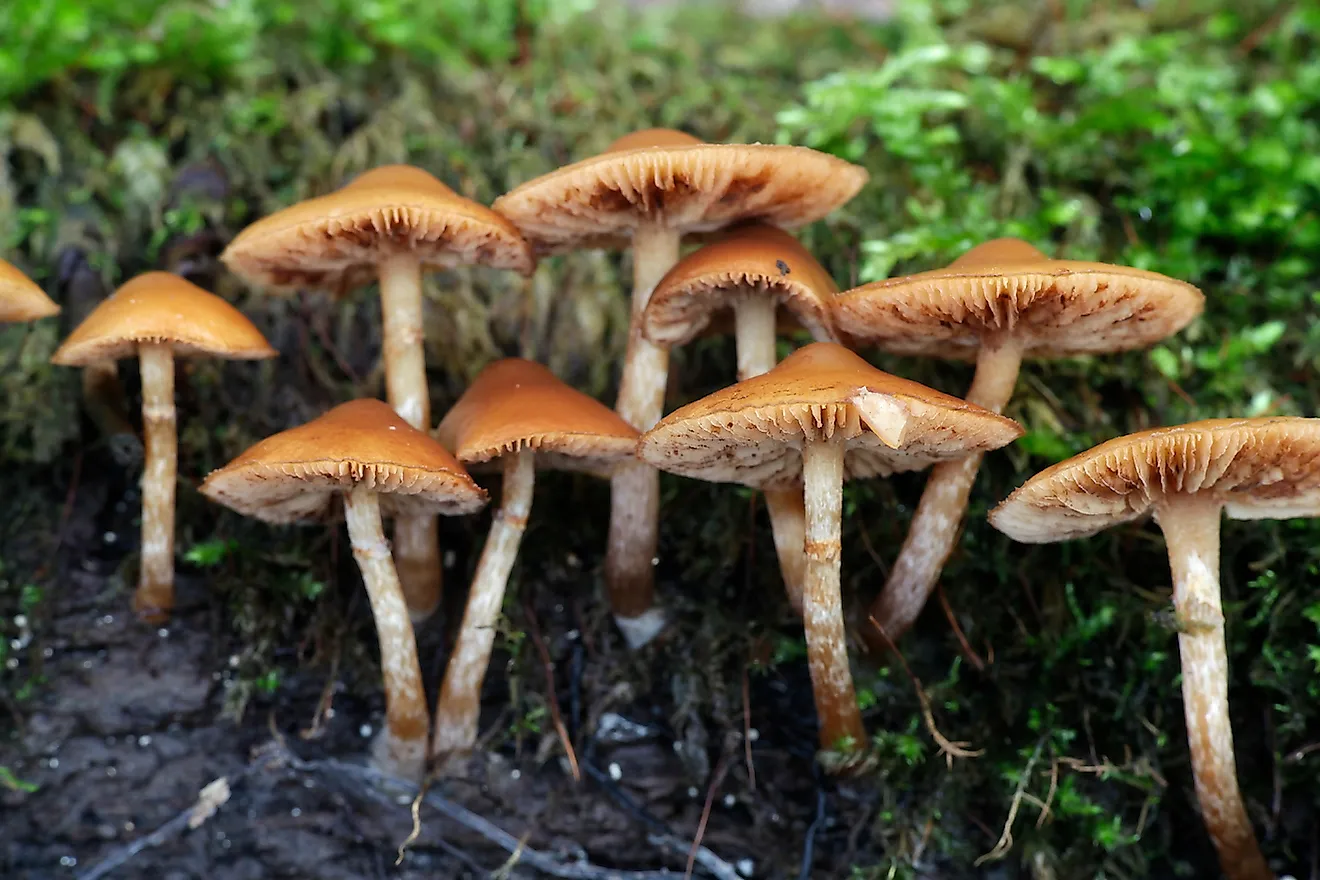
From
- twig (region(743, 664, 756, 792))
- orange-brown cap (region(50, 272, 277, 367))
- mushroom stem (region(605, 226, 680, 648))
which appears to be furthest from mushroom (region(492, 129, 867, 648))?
orange-brown cap (region(50, 272, 277, 367))

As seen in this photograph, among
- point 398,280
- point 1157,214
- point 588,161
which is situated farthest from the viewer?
point 1157,214

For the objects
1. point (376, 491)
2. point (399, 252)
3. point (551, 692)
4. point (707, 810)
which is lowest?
point (707, 810)

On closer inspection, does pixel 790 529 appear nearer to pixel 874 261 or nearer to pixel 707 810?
pixel 707 810

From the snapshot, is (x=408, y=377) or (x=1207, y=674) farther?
(x=408, y=377)

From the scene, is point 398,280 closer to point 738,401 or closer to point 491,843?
point 738,401

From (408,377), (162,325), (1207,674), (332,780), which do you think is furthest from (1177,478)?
(162,325)

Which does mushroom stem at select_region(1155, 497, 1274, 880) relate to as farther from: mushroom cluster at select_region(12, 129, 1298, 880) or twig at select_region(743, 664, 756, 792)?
twig at select_region(743, 664, 756, 792)

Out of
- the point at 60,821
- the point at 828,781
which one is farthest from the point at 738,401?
the point at 60,821
